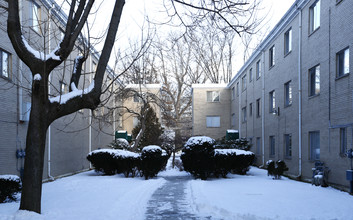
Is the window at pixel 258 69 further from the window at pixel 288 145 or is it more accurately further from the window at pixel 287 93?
the window at pixel 288 145

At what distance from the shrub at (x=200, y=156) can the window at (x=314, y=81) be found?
456 cm

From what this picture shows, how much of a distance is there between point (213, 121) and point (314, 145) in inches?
762

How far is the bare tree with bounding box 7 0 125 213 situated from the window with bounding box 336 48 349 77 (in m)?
7.68

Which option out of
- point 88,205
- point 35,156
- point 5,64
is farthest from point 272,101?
point 35,156

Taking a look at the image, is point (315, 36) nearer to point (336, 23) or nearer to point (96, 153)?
point (336, 23)

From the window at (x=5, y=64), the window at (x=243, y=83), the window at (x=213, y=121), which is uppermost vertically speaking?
the window at (x=243, y=83)

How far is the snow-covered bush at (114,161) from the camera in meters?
14.7

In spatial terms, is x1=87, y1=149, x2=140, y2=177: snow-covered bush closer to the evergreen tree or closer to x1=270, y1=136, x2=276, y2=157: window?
the evergreen tree

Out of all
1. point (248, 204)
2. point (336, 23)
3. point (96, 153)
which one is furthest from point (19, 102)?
point (336, 23)

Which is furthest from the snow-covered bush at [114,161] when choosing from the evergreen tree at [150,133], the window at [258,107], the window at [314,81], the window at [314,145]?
the window at [258,107]

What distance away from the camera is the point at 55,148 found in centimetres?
1478

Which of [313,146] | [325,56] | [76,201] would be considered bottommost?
[76,201]

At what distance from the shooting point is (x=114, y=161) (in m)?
15.3

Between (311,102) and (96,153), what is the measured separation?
A: 968 centimetres
